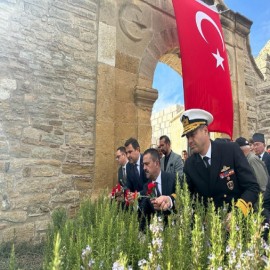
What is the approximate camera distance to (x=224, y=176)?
7.55 ft

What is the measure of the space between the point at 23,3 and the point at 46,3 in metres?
0.38

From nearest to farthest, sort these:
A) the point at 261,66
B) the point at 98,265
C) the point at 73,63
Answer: the point at 98,265 → the point at 73,63 → the point at 261,66

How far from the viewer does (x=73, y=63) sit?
16.1ft

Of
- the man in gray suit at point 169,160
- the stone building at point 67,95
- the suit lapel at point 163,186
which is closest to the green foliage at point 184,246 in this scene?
the suit lapel at point 163,186

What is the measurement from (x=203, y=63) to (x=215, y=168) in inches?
151

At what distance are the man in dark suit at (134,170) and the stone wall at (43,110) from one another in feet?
3.42

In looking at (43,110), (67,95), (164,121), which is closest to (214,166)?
(43,110)

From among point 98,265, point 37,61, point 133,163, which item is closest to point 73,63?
point 37,61

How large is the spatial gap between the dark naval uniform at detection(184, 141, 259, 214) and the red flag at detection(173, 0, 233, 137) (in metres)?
3.15

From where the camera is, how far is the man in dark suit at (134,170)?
3.87m

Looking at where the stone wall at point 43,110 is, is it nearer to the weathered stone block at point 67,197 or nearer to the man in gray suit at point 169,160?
the weathered stone block at point 67,197

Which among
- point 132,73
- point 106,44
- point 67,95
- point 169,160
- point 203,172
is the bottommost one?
point 203,172

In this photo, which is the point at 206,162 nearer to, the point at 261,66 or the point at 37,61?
the point at 37,61

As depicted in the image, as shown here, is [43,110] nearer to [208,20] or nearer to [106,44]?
[106,44]
